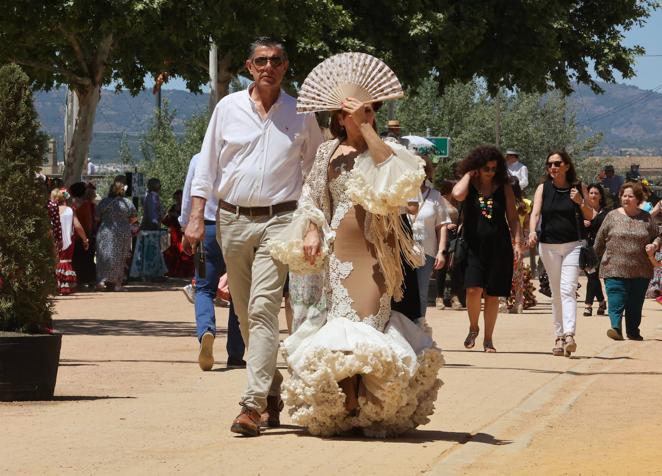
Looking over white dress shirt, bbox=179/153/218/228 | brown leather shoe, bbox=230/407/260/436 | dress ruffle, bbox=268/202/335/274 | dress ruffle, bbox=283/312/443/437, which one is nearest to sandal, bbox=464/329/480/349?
white dress shirt, bbox=179/153/218/228

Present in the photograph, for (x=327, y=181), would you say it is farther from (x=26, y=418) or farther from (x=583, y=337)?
(x=583, y=337)

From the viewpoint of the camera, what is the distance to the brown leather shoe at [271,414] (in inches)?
373

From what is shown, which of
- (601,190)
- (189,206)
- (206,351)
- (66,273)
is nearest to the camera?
(206,351)

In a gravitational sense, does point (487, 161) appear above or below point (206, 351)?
above

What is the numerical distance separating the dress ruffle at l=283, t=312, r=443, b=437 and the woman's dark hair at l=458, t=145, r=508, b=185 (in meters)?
6.54

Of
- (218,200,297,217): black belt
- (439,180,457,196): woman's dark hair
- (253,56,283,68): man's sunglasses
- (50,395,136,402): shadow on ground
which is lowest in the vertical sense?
(50,395,136,402): shadow on ground

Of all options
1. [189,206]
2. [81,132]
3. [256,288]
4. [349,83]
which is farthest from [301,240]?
[81,132]

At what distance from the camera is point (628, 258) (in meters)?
18.5

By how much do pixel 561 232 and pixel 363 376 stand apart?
283 inches

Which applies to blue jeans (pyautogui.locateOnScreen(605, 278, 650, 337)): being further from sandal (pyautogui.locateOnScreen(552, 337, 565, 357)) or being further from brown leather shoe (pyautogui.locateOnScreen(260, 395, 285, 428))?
brown leather shoe (pyautogui.locateOnScreen(260, 395, 285, 428))

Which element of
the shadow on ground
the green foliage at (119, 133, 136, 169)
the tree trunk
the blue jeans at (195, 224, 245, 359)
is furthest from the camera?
the green foliage at (119, 133, 136, 169)

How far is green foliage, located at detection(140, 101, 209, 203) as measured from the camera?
5316 cm

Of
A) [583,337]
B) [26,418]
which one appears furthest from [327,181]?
[583,337]

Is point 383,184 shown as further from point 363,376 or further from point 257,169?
point 363,376
